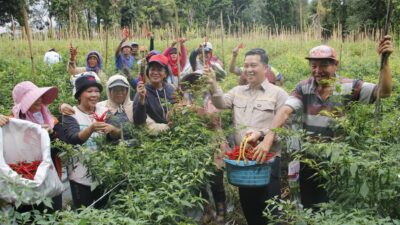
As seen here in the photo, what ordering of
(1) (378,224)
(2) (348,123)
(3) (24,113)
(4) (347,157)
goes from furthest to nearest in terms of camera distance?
(3) (24,113) < (2) (348,123) < (4) (347,157) < (1) (378,224)

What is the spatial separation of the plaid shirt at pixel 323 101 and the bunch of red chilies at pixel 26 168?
1884 mm

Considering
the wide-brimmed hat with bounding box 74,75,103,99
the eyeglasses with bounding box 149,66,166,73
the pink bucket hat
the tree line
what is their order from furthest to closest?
1. the tree line
2. the eyeglasses with bounding box 149,66,166,73
3. the wide-brimmed hat with bounding box 74,75,103,99
4. the pink bucket hat

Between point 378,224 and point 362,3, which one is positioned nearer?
point 378,224

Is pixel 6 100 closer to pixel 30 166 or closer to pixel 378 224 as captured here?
pixel 30 166

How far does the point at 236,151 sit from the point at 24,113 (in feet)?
5.28

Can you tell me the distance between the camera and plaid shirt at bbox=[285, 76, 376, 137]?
3217mm

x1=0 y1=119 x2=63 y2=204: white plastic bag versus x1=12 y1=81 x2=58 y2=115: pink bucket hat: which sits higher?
x1=12 y1=81 x2=58 y2=115: pink bucket hat

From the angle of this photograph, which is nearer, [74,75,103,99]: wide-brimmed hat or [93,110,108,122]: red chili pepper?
[93,110,108,122]: red chili pepper

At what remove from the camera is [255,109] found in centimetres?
355

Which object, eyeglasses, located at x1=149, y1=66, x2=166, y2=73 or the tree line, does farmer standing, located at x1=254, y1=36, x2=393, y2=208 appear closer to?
eyeglasses, located at x1=149, y1=66, x2=166, y2=73

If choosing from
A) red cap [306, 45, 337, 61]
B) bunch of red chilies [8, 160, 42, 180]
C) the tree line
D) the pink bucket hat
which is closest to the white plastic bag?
bunch of red chilies [8, 160, 42, 180]

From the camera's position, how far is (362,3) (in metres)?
22.8

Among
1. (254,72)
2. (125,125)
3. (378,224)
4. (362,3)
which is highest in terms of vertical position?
(362,3)

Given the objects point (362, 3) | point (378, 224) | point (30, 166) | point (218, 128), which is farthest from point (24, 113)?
point (362, 3)
